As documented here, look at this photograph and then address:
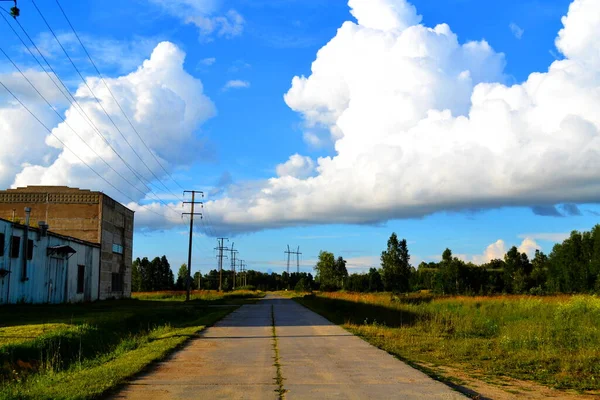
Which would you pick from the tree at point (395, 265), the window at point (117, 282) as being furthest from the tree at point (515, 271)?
the window at point (117, 282)

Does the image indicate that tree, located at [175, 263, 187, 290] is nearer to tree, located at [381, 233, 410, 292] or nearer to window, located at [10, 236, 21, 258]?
tree, located at [381, 233, 410, 292]

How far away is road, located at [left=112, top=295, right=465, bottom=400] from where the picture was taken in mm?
9000

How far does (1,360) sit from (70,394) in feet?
20.2

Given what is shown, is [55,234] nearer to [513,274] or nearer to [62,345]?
[62,345]

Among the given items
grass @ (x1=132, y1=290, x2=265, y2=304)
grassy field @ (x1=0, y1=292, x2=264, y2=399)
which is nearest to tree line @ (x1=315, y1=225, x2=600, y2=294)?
grass @ (x1=132, y1=290, x2=265, y2=304)

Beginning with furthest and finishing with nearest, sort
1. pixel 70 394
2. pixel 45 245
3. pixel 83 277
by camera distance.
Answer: pixel 83 277 → pixel 45 245 → pixel 70 394

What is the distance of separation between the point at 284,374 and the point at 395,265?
3780 inches

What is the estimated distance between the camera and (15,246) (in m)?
32.2

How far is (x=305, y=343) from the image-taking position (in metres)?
16.8

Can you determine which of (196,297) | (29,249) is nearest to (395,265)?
(196,297)

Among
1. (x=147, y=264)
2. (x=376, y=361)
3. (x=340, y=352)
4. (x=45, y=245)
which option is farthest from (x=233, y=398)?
(x=147, y=264)

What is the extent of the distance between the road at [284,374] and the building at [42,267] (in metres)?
19.3

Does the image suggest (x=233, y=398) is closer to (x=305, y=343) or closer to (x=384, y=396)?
(x=384, y=396)

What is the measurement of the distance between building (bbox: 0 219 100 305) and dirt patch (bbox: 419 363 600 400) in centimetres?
2726
